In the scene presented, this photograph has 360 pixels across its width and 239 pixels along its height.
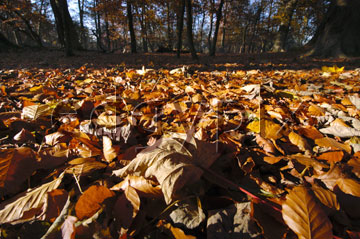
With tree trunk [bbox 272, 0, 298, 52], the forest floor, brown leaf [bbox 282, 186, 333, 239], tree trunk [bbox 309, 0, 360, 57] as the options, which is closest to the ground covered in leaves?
brown leaf [bbox 282, 186, 333, 239]

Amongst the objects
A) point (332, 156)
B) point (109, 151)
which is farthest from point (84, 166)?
point (332, 156)

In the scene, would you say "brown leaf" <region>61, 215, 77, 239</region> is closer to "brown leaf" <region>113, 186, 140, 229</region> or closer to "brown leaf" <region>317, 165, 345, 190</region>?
"brown leaf" <region>113, 186, 140, 229</region>

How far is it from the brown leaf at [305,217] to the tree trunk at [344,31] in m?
7.45

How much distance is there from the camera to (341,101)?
145 centimetres

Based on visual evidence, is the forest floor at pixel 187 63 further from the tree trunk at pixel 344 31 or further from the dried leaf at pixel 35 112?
the dried leaf at pixel 35 112

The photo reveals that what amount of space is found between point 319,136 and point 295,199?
2.02 ft

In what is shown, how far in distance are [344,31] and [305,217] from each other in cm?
784

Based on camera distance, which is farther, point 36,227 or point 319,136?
point 319,136

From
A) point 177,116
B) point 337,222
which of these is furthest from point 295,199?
point 177,116

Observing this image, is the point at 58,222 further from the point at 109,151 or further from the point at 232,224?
the point at 232,224

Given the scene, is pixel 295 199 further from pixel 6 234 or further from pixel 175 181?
pixel 6 234

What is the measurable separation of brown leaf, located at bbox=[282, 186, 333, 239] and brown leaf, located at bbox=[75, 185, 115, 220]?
0.51m

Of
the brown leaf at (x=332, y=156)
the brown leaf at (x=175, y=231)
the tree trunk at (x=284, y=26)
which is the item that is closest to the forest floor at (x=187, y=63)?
the brown leaf at (x=332, y=156)

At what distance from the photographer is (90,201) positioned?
52 cm
